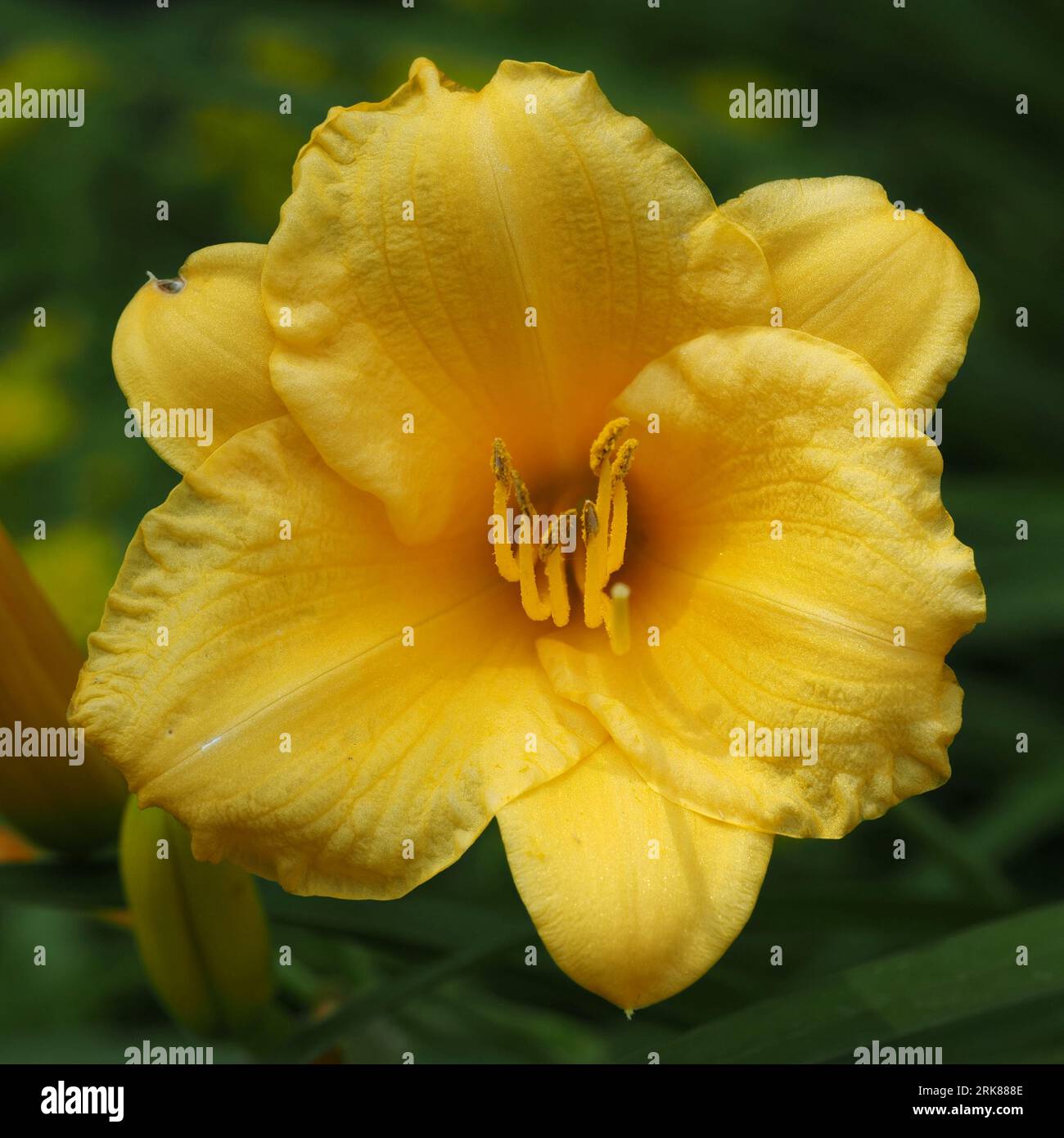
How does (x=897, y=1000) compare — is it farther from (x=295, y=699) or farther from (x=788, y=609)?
(x=295, y=699)

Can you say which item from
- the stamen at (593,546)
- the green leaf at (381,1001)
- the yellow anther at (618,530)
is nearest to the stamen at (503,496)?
the stamen at (593,546)

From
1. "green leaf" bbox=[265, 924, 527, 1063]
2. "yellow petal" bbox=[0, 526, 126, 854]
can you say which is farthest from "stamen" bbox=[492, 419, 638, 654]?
"yellow petal" bbox=[0, 526, 126, 854]

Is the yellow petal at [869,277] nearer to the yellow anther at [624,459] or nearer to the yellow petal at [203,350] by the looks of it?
the yellow anther at [624,459]

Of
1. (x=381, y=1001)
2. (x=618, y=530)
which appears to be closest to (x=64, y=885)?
(x=381, y=1001)

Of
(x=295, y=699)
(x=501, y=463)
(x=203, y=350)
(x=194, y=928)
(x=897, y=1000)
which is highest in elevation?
(x=203, y=350)

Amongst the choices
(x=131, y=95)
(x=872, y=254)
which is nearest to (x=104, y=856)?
(x=872, y=254)

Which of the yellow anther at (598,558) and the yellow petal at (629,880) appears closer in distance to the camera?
the yellow petal at (629,880)
